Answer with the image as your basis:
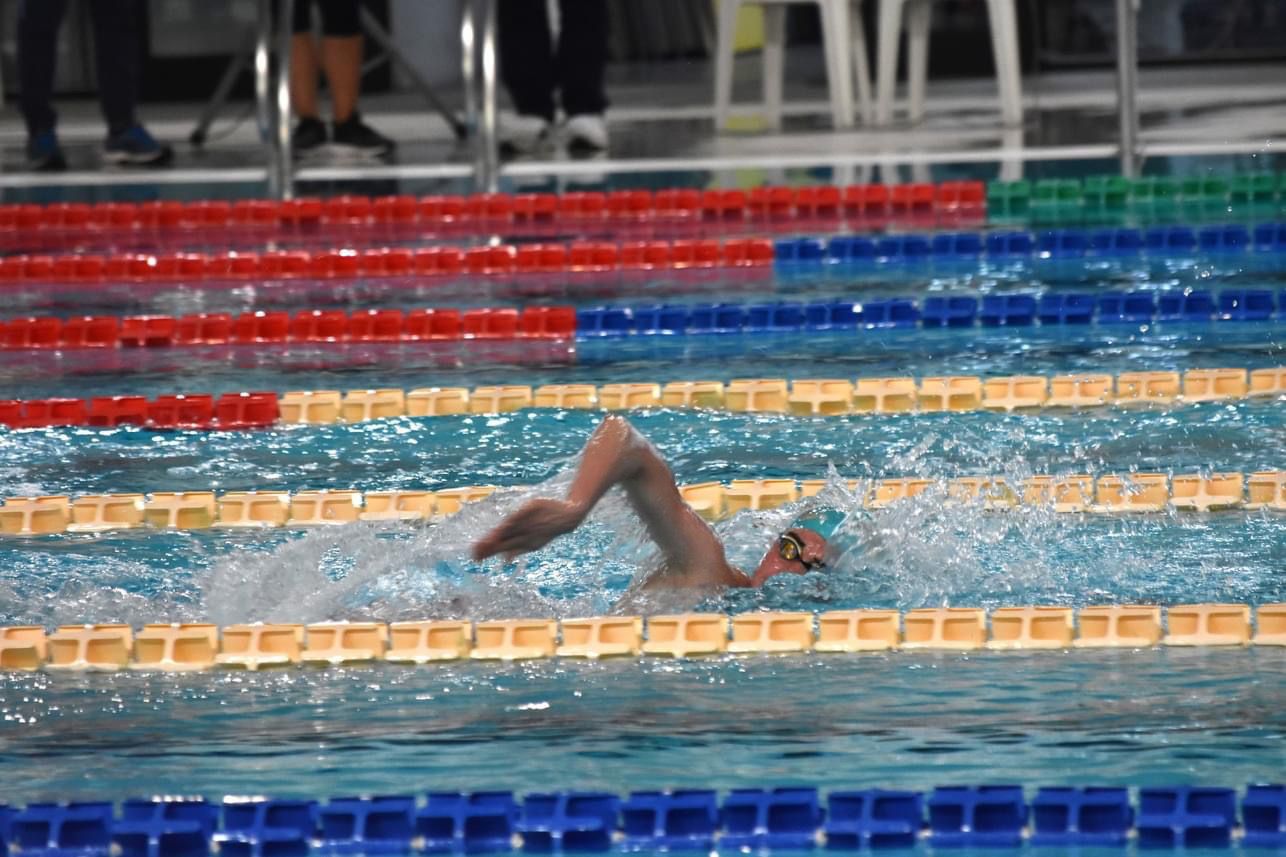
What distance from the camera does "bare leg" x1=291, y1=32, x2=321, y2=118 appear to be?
8.83 m

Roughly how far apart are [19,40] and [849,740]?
6.44m

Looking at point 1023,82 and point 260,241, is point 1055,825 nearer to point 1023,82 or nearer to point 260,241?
point 260,241

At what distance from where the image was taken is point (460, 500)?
430cm

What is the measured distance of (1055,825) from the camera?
259 centimetres

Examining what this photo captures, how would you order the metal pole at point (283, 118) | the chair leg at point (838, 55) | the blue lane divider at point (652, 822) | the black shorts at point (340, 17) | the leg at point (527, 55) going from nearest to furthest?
the blue lane divider at point (652, 822), the metal pole at point (283, 118), the black shorts at point (340, 17), the leg at point (527, 55), the chair leg at point (838, 55)

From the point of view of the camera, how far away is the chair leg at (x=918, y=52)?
9.71 meters

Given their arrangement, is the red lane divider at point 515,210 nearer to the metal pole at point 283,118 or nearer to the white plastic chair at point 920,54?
the metal pole at point 283,118

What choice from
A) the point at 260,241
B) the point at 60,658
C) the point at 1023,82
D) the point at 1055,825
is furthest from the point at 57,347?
the point at 1023,82

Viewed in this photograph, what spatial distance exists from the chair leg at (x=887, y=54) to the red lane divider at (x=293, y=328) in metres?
3.98

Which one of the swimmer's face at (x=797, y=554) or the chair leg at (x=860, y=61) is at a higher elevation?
the chair leg at (x=860, y=61)

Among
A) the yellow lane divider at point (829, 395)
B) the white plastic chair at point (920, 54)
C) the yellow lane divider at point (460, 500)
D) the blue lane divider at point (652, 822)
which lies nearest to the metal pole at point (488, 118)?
the white plastic chair at point (920, 54)

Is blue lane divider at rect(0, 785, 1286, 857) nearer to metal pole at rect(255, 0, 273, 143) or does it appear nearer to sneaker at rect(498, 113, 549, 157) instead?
metal pole at rect(255, 0, 273, 143)

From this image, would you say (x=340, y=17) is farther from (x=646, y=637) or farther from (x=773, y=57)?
(x=646, y=637)

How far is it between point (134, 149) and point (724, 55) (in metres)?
2.68
